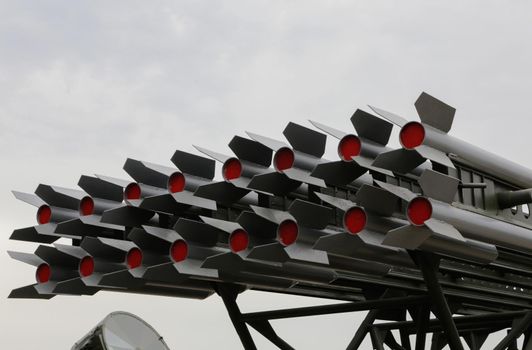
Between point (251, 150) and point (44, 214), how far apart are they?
3.56 metres

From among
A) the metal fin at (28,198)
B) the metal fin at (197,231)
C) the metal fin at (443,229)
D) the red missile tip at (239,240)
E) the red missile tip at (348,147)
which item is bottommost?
the metal fin at (443,229)

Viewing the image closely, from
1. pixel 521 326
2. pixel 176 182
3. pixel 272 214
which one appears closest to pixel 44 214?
pixel 176 182

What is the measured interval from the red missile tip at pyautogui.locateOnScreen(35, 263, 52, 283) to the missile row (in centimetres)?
2

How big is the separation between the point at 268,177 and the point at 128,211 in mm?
2287

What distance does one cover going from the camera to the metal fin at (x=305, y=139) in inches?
390

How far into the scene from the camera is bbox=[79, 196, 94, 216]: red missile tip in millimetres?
11867

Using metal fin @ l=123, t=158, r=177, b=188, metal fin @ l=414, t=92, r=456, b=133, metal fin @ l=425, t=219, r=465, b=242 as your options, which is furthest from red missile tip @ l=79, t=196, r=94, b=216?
metal fin @ l=425, t=219, r=465, b=242

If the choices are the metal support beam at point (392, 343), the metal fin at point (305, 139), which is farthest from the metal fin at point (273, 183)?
the metal support beam at point (392, 343)

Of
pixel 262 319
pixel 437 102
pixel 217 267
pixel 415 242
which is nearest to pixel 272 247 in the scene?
pixel 217 267

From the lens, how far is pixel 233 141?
33.9 feet

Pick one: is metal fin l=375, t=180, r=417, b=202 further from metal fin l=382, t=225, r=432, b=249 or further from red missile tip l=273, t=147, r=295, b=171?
red missile tip l=273, t=147, r=295, b=171

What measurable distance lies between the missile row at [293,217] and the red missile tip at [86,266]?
0.05 ft

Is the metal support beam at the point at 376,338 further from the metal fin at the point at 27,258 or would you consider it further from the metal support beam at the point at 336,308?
the metal fin at the point at 27,258

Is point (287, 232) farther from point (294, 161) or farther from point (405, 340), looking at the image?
point (405, 340)
